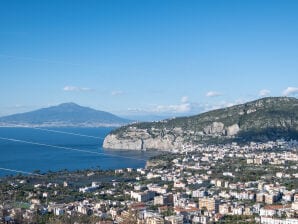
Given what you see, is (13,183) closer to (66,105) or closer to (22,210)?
(22,210)

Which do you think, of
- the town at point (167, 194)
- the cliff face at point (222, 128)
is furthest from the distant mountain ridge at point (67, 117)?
the town at point (167, 194)

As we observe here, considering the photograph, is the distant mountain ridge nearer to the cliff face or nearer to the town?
the cliff face

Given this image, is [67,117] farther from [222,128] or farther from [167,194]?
[167,194]

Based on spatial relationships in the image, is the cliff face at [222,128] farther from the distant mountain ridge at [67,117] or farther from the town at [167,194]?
the distant mountain ridge at [67,117]

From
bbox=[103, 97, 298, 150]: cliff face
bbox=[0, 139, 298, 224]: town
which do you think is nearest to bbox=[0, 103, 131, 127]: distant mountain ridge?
bbox=[103, 97, 298, 150]: cliff face

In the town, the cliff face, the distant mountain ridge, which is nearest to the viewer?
the town

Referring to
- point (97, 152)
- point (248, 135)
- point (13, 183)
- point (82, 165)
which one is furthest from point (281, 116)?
point (13, 183)

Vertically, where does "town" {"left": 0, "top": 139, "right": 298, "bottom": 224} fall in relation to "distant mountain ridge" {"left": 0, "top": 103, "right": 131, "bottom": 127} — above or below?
below
